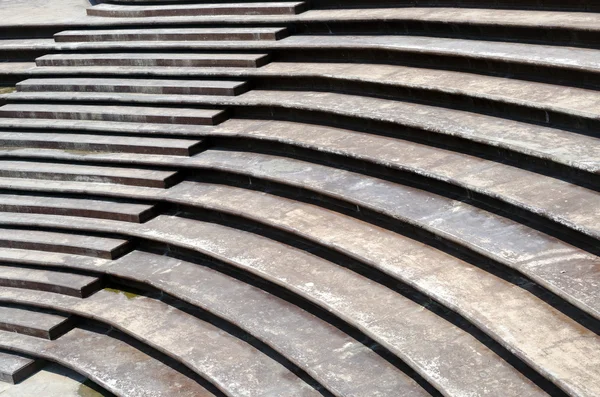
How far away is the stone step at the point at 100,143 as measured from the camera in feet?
33.1

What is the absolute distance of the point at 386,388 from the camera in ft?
21.0

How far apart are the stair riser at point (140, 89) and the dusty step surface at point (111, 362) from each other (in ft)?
10.0

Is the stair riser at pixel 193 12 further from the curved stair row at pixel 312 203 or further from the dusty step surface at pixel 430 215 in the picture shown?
the dusty step surface at pixel 430 215

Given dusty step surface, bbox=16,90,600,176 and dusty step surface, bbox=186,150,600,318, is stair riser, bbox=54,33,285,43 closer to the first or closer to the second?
dusty step surface, bbox=16,90,600,176

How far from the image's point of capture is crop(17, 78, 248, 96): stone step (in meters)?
10.5

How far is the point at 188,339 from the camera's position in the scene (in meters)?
8.16

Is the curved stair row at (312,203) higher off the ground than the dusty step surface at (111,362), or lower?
higher

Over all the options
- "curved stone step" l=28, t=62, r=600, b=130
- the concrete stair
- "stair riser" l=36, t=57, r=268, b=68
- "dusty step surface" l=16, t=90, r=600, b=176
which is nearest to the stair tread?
the concrete stair

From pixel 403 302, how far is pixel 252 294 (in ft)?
5.54

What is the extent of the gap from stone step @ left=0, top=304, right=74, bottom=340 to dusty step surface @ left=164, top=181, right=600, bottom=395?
5.65 feet

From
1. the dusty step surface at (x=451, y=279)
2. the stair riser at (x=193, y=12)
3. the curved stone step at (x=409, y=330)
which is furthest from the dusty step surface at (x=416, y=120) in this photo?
the curved stone step at (x=409, y=330)

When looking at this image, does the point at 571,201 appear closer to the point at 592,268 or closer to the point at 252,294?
the point at 592,268

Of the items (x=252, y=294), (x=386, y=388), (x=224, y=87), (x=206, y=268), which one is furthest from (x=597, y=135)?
(x=224, y=87)

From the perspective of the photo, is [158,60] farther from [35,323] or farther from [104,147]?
[35,323]
